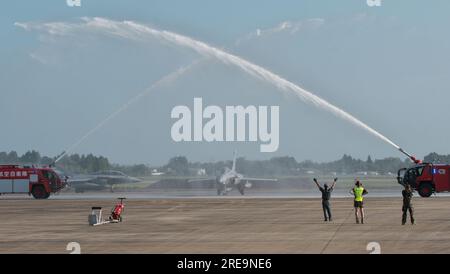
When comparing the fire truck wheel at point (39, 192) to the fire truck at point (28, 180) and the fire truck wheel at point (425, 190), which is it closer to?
the fire truck at point (28, 180)

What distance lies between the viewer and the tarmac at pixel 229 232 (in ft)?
98.8

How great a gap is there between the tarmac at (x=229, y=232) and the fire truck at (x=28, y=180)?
24.0 metres

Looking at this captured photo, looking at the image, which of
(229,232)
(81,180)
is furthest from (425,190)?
(81,180)

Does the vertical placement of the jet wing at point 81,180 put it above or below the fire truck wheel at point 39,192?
above

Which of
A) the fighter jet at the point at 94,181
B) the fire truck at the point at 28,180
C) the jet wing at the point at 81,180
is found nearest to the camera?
the fire truck at the point at 28,180

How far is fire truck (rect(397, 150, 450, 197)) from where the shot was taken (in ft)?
239

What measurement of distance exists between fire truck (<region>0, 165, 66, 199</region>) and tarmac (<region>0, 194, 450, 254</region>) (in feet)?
78.7

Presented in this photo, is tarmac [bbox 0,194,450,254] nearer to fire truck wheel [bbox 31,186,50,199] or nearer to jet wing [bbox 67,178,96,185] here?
fire truck wheel [bbox 31,186,50,199]

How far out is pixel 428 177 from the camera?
73.6m

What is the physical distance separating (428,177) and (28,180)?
108 feet

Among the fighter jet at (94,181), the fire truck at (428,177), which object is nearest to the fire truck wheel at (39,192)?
the fire truck at (428,177)

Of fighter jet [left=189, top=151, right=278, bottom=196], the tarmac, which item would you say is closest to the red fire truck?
the tarmac

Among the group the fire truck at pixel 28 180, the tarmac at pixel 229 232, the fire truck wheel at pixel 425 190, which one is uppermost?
the fire truck at pixel 28 180
